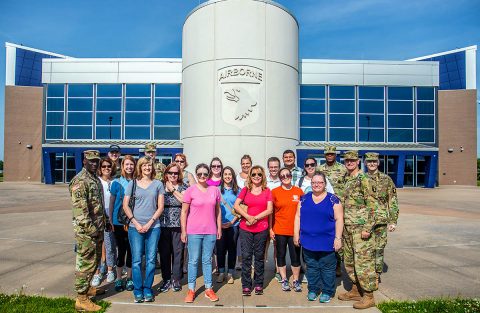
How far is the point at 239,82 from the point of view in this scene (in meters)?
14.3

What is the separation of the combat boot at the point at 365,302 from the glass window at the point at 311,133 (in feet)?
77.7

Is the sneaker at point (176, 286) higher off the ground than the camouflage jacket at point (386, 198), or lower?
→ lower

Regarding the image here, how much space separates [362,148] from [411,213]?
15.1m

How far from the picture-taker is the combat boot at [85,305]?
12.6ft

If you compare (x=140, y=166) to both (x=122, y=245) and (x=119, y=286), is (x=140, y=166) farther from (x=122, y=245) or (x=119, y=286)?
(x=119, y=286)

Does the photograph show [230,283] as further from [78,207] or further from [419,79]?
[419,79]

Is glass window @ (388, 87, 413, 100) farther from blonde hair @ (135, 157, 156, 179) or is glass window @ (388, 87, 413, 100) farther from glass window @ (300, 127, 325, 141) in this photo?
blonde hair @ (135, 157, 156, 179)

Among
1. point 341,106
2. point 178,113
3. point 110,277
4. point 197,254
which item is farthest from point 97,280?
point 341,106

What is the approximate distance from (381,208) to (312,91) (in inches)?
954

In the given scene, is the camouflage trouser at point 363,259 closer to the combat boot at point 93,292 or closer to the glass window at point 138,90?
the combat boot at point 93,292

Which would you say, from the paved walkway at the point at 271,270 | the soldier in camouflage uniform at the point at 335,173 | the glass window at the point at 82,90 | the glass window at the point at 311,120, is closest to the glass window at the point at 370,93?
the glass window at the point at 311,120

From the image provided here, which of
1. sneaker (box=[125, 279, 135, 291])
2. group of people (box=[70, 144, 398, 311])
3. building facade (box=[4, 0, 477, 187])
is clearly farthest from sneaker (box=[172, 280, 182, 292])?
building facade (box=[4, 0, 477, 187])

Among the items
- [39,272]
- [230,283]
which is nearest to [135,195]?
[230,283]

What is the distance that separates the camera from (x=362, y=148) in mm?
26891
